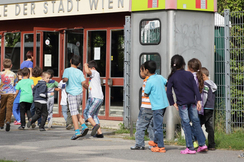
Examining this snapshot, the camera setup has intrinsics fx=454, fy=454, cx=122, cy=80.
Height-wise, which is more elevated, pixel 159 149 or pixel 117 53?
pixel 117 53

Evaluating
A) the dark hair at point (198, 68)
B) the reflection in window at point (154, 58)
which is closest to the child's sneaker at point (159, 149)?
the dark hair at point (198, 68)

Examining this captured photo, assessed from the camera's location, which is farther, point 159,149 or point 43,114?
point 43,114

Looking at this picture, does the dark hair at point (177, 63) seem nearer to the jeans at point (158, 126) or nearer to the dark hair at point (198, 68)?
the dark hair at point (198, 68)

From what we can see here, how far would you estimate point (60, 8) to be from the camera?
1301cm

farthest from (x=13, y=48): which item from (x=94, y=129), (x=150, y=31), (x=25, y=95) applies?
(x=150, y=31)

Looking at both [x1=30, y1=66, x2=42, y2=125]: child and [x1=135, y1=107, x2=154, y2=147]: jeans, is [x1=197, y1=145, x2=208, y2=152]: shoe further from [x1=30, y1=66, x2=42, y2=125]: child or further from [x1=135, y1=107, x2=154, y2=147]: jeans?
[x1=30, y1=66, x2=42, y2=125]: child

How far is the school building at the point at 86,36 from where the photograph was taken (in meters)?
9.45

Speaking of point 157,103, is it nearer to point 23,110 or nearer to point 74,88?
point 74,88

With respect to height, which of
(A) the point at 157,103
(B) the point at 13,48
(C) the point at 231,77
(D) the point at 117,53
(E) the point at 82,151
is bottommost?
(E) the point at 82,151

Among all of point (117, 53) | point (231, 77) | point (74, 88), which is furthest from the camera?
point (117, 53)

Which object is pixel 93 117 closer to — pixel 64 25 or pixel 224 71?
pixel 224 71

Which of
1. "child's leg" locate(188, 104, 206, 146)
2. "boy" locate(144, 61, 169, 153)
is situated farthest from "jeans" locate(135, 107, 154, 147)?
"child's leg" locate(188, 104, 206, 146)

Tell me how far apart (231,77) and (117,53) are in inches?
167

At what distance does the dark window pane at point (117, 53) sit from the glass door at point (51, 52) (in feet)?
6.01
